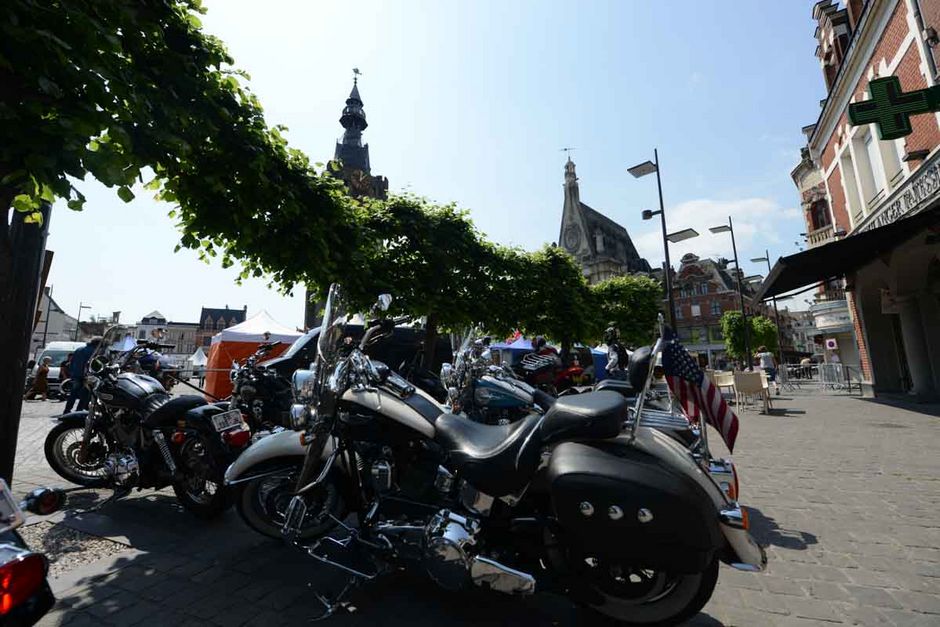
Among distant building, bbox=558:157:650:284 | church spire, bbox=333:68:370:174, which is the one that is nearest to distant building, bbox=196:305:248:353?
church spire, bbox=333:68:370:174

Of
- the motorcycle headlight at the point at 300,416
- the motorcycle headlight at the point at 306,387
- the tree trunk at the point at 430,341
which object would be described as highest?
the tree trunk at the point at 430,341

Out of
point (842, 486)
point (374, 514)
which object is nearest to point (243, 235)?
point (374, 514)

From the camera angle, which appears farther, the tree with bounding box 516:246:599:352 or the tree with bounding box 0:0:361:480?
the tree with bounding box 516:246:599:352

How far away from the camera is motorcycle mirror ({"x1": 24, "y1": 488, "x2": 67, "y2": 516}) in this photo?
1.61 metres

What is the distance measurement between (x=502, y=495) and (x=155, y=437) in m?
3.50

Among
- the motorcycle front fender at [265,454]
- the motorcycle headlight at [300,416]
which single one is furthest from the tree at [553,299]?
the motorcycle headlight at [300,416]

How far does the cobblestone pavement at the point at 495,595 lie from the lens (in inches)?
93.4

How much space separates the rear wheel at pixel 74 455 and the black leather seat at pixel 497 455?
4.38 meters

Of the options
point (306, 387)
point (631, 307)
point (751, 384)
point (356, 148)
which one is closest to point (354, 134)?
point (356, 148)

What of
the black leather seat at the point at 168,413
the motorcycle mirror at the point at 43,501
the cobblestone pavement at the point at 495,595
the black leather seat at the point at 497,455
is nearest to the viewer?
the motorcycle mirror at the point at 43,501

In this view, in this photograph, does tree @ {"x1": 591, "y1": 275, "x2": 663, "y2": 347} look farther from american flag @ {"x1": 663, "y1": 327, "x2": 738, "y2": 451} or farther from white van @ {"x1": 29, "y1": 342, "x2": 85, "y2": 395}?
white van @ {"x1": 29, "y1": 342, "x2": 85, "y2": 395}

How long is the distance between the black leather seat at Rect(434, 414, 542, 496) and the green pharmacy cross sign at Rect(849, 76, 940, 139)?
9494mm

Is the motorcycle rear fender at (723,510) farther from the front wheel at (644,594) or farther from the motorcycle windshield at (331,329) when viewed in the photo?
the motorcycle windshield at (331,329)

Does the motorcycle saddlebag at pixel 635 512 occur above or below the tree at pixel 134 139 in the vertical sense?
below
